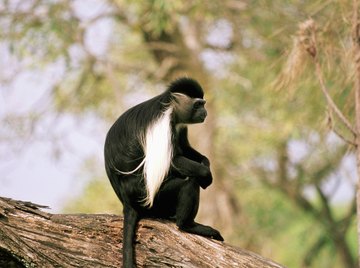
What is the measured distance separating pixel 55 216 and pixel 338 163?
30.8ft

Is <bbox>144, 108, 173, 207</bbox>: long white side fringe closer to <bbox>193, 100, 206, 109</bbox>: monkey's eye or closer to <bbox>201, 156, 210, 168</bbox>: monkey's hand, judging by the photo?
<bbox>201, 156, 210, 168</bbox>: monkey's hand

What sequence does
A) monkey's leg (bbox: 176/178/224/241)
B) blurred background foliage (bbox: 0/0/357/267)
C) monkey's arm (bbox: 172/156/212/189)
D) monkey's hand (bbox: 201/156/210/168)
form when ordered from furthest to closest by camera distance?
blurred background foliage (bbox: 0/0/357/267), monkey's hand (bbox: 201/156/210/168), monkey's arm (bbox: 172/156/212/189), monkey's leg (bbox: 176/178/224/241)

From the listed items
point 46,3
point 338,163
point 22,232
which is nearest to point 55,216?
point 22,232

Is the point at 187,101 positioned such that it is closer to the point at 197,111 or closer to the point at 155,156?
the point at 197,111

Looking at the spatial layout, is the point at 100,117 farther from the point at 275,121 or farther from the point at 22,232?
the point at 22,232

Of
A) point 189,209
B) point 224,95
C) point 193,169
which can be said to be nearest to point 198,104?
point 193,169

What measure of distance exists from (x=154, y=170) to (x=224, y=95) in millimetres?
7094

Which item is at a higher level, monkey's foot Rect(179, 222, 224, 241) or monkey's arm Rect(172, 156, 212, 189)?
monkey's arm Rect(172, 156, 212, 189)

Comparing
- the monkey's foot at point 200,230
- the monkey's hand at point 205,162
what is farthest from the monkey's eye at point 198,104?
the monkey's foot at point 200,230

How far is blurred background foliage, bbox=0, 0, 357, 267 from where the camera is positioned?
9.72m

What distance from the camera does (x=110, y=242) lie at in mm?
3740

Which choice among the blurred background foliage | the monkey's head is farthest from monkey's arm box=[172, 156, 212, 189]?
the blurred background foliage

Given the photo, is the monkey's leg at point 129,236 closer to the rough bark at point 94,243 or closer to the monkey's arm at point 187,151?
the rough bark at point 94,243

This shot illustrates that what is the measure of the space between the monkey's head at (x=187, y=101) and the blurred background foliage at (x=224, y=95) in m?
3.26
